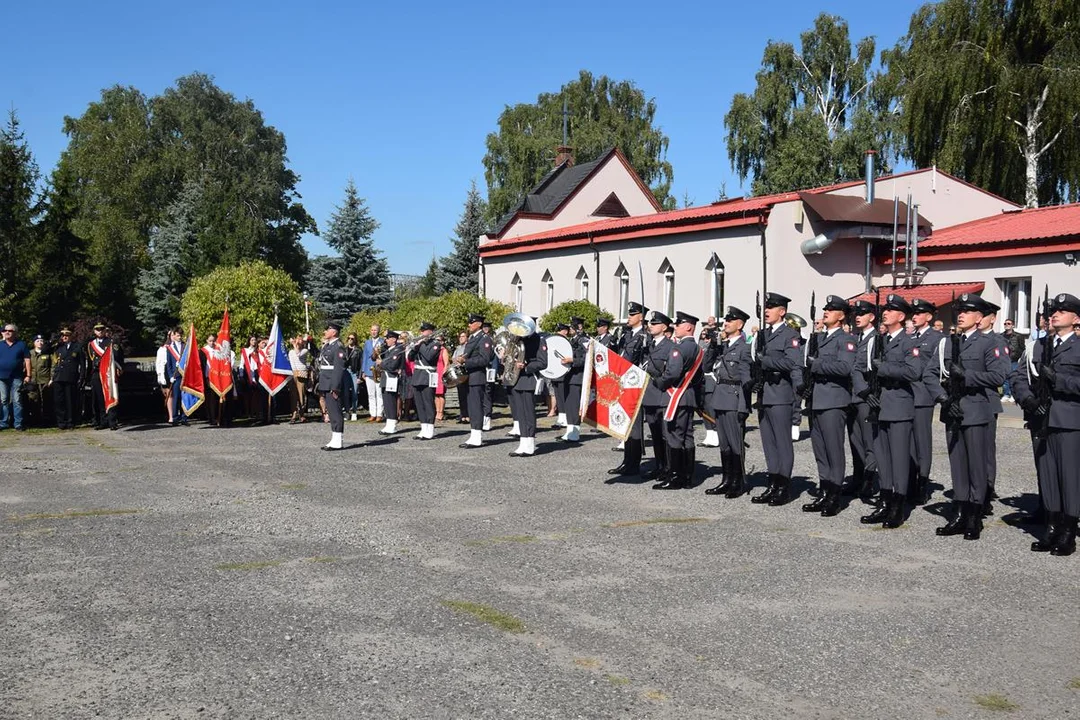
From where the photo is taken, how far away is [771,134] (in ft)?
159

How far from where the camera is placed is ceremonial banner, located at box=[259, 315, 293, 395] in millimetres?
18469

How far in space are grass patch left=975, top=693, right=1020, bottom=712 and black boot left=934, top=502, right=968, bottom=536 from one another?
392 cm

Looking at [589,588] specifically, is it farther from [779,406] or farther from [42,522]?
[42,522]

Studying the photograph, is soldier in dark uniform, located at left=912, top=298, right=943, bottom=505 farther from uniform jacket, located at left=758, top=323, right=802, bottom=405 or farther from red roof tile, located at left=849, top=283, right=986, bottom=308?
red roof tile, located at left=849, top=283, right=986, bottom=308

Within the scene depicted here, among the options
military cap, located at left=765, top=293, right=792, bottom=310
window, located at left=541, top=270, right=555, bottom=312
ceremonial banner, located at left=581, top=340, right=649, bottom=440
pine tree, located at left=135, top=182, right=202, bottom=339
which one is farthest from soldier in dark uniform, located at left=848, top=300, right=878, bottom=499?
pine tree, located at left=135, top=182, right=202, bottom=339

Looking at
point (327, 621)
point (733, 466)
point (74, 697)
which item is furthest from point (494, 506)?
point (74, 697)

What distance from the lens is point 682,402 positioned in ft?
37.0

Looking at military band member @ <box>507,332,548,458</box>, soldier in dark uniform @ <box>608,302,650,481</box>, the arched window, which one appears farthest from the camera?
the arched window

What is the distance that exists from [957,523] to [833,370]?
1748 mm

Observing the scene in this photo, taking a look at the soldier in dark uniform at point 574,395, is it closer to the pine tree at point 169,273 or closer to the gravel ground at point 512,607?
the gravel ground at point 512,607

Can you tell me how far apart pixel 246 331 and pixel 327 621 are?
2930cm

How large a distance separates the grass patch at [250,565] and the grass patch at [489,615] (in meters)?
1.70

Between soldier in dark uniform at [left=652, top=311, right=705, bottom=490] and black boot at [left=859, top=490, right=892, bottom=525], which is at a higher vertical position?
soldier in dark uniform at [left=652, top=311, right=705, bottom=490]

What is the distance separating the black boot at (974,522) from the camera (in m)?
8.80
